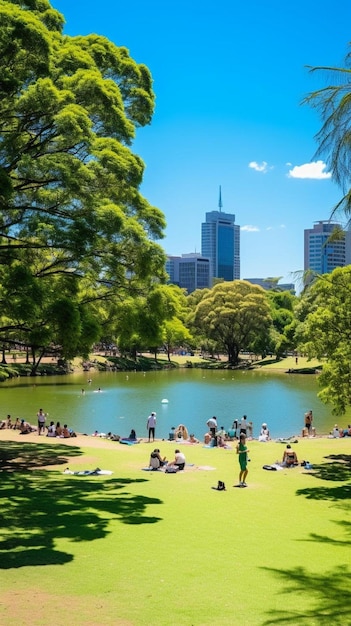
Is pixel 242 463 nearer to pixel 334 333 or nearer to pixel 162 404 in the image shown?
pixel 334 333

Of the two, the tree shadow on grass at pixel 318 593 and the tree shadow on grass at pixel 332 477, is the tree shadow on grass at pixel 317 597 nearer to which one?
the tree shadow on grass at pixel 318 593

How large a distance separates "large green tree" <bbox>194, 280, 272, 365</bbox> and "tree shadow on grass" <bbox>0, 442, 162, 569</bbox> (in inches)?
2555

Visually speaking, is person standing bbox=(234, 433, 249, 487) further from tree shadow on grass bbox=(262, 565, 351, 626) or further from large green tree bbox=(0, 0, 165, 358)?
tree shadow on grass bbox=(262, 565, 351, 626)

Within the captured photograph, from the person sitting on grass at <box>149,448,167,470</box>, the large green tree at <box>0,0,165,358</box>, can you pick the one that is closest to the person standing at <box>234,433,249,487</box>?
the person sitting on grass at <box>149,448,167,470</box>

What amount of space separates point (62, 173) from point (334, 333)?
934 cm

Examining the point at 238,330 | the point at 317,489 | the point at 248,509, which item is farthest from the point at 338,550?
the point at 238,330

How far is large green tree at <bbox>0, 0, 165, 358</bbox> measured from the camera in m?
11.9

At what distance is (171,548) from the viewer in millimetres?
8633

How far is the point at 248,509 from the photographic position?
11.9m

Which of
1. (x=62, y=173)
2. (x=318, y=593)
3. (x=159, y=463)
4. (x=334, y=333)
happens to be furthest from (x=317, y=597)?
(x=334, y=333)

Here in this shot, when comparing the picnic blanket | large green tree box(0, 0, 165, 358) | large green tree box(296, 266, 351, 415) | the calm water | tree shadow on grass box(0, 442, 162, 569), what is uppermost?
large green tree box(0, 0, 165, 358)

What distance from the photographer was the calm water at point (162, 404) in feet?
108

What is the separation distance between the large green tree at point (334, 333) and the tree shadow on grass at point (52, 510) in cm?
639

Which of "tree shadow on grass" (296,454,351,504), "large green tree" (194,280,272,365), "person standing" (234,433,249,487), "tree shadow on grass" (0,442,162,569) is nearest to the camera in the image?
"tree shadow on grass" (0,442,162,569)
